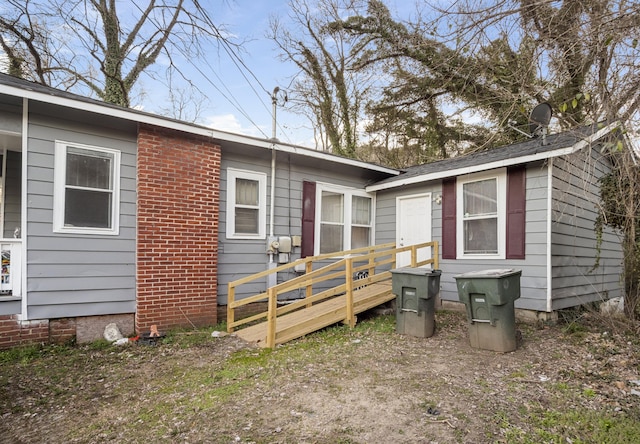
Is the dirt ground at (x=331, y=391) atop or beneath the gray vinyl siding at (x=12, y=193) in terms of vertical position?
beneath

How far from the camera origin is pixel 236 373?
4004 millimetres

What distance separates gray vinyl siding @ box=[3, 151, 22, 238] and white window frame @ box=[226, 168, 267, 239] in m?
3.85

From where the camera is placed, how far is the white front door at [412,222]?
24.8ft

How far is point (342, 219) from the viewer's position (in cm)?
814

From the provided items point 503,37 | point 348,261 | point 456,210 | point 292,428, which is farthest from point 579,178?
point 292,428

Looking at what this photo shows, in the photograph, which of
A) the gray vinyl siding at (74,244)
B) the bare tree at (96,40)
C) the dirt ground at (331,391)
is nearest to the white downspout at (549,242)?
the dirt ground at (331,391)

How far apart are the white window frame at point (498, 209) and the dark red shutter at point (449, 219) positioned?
75mm

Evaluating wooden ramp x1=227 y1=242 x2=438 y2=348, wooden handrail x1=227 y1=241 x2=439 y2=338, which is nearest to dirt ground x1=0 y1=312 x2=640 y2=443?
wooden ramp x1=227 y1=242 x2=438 y2=348

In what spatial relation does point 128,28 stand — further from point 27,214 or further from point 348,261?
point 348,261

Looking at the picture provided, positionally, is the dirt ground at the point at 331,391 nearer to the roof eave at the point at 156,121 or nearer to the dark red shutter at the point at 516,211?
the dark red shutter at the point at 516,211

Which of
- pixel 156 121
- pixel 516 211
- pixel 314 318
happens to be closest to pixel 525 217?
pixel 516 211

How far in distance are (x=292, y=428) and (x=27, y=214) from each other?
14.7 ft

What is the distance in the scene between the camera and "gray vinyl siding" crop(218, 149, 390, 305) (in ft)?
21.1

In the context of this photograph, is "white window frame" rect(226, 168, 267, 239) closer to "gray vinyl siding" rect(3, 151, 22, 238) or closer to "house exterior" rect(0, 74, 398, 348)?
"house exterior" rect(0, 74, 398, 348)
